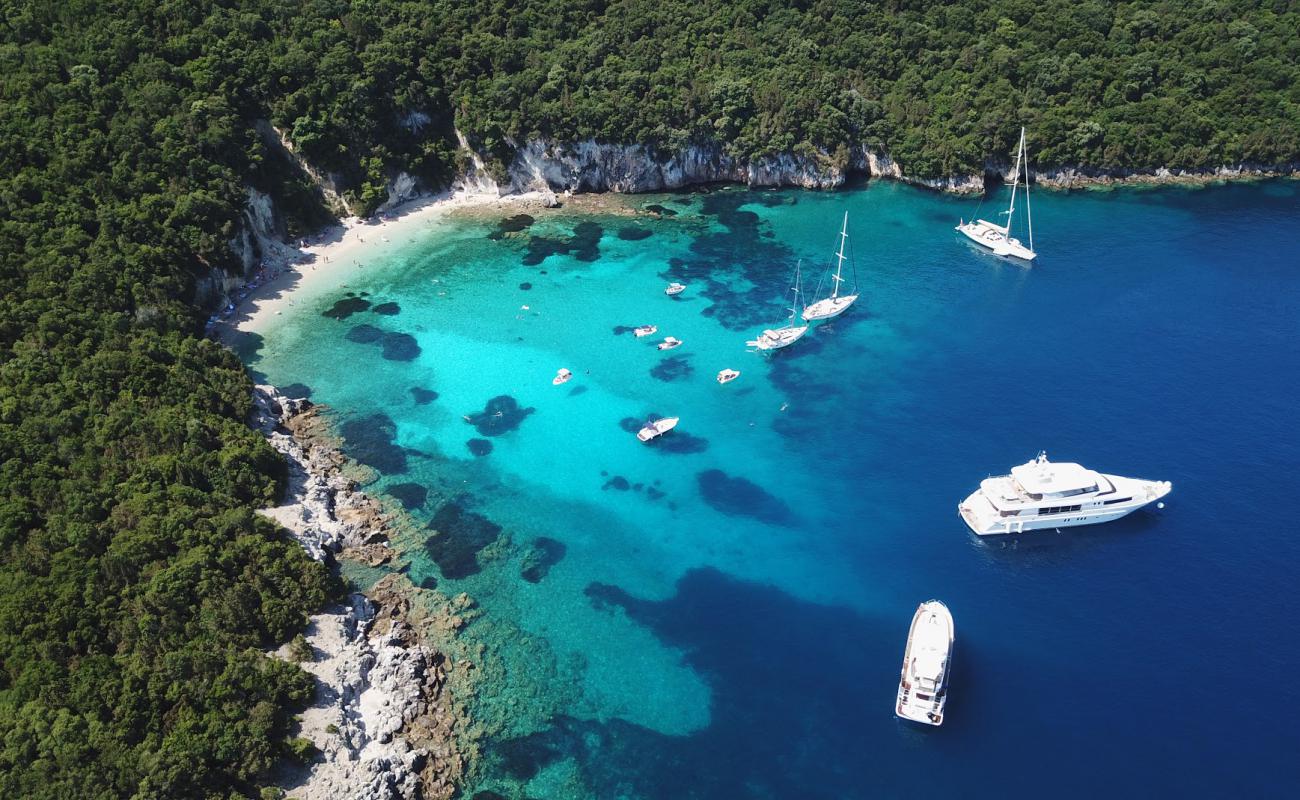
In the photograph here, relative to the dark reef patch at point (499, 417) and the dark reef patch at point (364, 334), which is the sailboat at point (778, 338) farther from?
the dark reef patch at point (364, 334)

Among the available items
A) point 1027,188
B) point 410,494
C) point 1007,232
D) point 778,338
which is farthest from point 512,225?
point 1027,188

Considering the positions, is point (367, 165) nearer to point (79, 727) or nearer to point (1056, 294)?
Result: point (79, 727)

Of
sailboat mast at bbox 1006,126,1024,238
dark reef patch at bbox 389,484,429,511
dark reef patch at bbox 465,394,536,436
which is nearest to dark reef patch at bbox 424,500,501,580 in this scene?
dark reef patch at bbox 389,484,429,511

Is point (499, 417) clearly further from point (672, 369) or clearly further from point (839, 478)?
point (839, 478)

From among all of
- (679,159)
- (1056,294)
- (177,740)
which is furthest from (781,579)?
(679,159)

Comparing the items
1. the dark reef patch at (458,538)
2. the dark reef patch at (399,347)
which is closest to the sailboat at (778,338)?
the dark reef patch at (458,538)

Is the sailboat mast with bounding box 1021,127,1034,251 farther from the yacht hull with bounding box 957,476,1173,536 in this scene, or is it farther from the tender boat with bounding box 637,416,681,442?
the tender boat with bounding box 637,416,681,442

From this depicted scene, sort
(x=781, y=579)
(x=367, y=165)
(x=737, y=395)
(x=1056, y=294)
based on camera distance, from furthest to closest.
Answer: (x=367, y=165)
(x=1056, y=294)
(x=737, y=395)
(x=781, y=579)

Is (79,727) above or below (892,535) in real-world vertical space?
above
